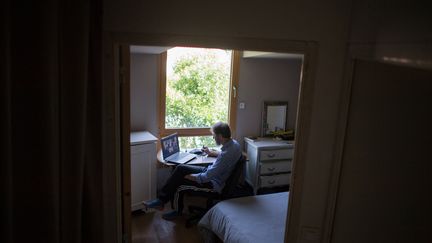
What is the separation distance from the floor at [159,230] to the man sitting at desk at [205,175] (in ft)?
0.38

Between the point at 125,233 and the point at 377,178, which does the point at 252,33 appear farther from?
the point at 125,233

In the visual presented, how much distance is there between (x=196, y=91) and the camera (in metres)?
4.16

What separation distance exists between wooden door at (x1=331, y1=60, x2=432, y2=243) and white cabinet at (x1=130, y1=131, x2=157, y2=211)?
223 cm

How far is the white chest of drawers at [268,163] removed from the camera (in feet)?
13.2

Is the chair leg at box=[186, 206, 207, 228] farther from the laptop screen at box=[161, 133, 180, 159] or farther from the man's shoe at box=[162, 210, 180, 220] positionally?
the laptop screen at box=[161, 133, 180, 159]

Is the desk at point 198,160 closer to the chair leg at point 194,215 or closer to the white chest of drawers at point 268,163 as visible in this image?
the chair leg at point 194,215

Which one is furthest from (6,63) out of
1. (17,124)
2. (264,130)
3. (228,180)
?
(264,130)

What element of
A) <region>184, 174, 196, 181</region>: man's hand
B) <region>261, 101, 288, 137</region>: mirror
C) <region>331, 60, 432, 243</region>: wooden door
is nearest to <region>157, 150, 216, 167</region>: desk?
<region>184, 174, 196, 181</region>: man's hand

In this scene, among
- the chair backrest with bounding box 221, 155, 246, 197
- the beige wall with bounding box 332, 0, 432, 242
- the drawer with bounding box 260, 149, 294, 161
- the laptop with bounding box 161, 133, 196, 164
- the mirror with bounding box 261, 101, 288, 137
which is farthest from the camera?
the mirror with bounding box 261, 101, 288, 137

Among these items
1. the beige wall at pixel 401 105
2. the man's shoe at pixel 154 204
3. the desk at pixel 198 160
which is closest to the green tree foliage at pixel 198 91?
the desk at pixel 198 160

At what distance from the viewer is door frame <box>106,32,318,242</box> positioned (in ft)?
5.12

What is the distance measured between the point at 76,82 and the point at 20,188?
355 mm

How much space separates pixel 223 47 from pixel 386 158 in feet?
3.22

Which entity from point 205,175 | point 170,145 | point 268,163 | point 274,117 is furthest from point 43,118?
point 274,117
